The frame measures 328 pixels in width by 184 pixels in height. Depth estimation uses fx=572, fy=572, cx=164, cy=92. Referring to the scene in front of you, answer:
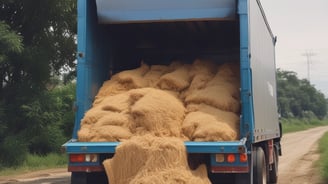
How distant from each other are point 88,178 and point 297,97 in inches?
3640

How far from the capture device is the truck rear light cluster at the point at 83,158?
7.54 metres

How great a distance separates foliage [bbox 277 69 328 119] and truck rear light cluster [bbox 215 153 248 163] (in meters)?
79.7

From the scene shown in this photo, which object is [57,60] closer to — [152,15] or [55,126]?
[55,126]

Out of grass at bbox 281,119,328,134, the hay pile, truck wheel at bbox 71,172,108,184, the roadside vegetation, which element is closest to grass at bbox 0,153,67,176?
the roadside vegetation

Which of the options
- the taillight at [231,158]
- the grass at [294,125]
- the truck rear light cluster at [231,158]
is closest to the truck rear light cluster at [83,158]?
the truck rear light cluster at [231,158]

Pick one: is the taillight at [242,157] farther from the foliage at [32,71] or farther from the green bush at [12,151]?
the green bush at [12,151]

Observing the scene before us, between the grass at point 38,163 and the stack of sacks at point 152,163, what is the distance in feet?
31.6

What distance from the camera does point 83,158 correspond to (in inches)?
298

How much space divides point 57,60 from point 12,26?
1931mm

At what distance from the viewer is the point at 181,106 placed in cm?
801

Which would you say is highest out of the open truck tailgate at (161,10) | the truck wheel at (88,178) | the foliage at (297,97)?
the foliage at (297,97)

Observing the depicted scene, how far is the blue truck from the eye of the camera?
24.7 feet

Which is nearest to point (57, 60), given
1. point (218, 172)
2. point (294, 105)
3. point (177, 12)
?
point (177, 12)

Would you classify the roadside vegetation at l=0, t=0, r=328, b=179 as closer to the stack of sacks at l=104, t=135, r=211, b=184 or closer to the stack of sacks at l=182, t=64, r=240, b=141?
the stack of sacks at l=182, t=64, r=240, b=141
